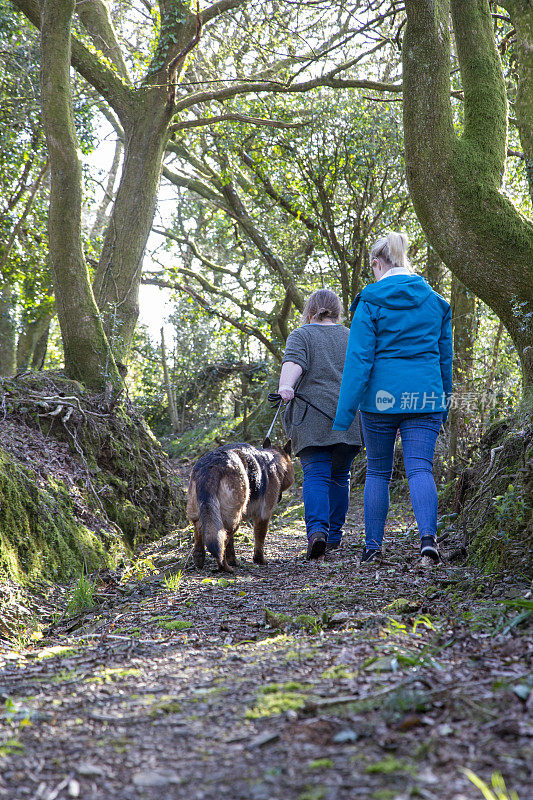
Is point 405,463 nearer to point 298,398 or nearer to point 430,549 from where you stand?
point 430,549

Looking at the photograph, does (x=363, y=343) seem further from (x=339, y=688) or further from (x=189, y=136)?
(x=189, y=136)

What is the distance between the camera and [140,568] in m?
5.29

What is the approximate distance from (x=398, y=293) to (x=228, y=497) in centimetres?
212

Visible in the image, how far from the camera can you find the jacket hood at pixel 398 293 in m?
4.42

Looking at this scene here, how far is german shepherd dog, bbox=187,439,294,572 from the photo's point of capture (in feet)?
16.2

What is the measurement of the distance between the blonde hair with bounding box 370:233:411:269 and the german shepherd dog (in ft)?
6.72

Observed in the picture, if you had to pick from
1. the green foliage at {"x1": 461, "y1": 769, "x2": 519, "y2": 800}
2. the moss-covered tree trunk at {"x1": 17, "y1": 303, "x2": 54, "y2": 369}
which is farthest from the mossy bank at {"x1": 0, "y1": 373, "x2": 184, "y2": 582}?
the moss-covered tree trunk at {"x1": 17, "y1": 303, "x2": 54, "y2": 369}

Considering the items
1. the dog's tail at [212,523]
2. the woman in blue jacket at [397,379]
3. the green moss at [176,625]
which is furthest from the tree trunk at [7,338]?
the green moss at [176,625]

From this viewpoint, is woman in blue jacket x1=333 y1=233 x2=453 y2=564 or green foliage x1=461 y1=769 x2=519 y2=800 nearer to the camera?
green foliage x1=461 y1=769 x2=519 y2=800

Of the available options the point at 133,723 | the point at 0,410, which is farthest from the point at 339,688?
the point at 0,410

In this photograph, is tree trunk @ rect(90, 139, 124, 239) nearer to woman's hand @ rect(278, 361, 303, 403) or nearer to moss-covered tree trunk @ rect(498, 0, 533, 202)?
woman's hand @ rect(278, 361, 303, 403)

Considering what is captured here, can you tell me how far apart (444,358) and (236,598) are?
2247 millimetres

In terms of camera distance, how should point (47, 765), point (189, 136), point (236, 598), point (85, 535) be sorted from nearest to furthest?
1. point (47, 765)
2. point (236, 598)
3. point (85, 535)
4. point (189, 136)

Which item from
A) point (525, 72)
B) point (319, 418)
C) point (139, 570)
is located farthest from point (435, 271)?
point (139, 570)
